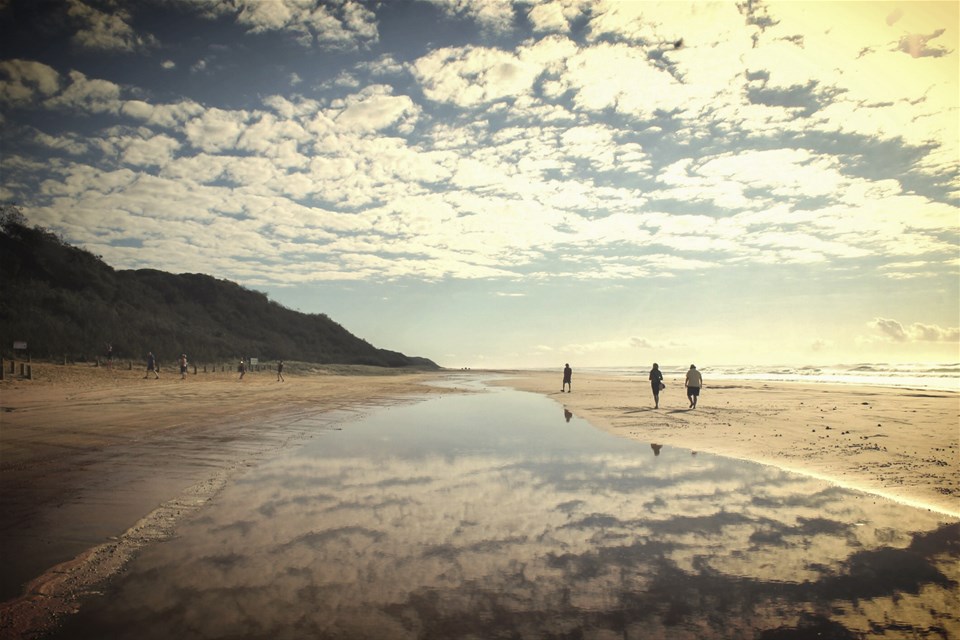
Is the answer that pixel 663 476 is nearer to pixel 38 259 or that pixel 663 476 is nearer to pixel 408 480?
pixel 408 480

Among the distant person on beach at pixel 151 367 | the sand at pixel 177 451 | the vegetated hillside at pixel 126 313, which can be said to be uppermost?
the vegetated hillside at pixel 126 313

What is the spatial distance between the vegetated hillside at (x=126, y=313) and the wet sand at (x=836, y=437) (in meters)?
50.7

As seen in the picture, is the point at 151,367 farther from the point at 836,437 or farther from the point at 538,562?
the point at 836,437

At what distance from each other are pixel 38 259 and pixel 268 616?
85.7 meters

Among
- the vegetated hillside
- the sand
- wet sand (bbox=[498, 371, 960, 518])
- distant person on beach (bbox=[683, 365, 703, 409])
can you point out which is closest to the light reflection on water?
the sand

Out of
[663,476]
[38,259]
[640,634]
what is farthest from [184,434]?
[38,259]

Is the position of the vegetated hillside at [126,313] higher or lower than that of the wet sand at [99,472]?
higher

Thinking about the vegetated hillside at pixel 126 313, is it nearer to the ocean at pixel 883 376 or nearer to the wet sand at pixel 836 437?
the wet sand at pixel 836 437

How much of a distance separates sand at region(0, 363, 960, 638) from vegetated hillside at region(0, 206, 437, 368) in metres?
29.5

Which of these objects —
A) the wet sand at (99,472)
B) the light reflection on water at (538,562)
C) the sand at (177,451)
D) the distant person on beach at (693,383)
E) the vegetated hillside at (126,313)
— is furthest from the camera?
the vegetated hillside at (126,313)

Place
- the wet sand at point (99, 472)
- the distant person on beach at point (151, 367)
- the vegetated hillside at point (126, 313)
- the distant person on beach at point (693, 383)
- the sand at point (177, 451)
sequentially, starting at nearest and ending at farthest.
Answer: the wet sand at point (99, 472) < the sand at point (177, 451) < the distant person on beach at point (693, 383) < the distant person on beach at point (151, 367) < the vegetated hillside at point (126, 313)

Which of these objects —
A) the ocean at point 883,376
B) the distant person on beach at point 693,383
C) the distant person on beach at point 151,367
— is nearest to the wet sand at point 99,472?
the distant person on beach at point 693,383

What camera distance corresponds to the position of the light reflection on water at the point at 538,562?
4.10 meters

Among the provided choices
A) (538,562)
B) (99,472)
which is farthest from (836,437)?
(99,472)
